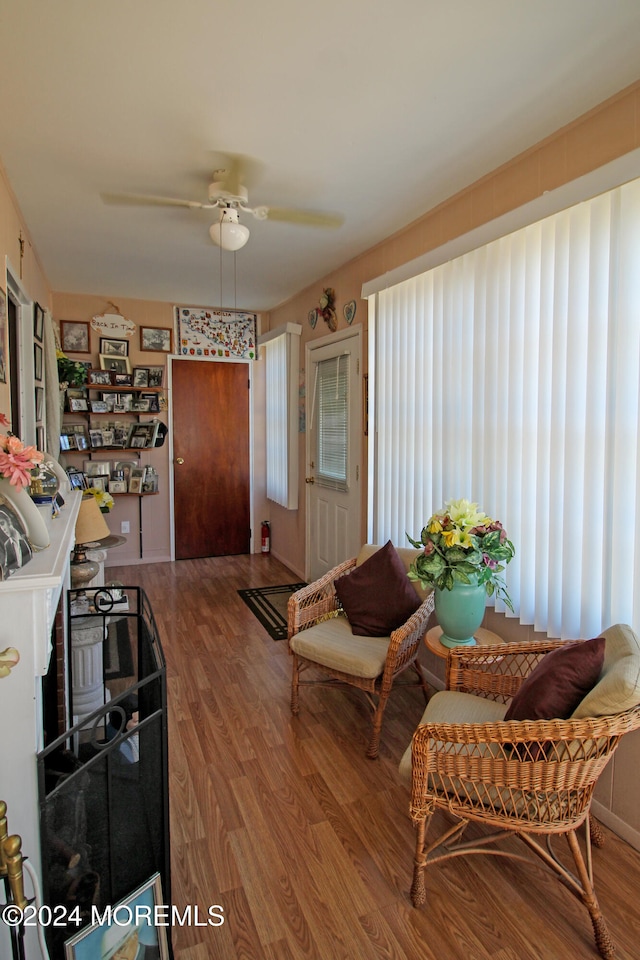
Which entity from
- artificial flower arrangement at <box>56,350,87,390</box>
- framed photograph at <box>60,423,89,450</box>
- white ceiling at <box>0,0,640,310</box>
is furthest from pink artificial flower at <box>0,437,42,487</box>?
framed photograph at <box>60,423,89,450</box>

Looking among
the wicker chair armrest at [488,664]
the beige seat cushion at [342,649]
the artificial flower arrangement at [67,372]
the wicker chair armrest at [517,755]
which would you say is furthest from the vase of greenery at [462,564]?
the artificial flower arrangement at [67,372]

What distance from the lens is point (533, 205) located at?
2.11m

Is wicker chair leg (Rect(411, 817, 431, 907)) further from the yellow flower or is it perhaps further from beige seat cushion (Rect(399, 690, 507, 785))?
the yellow flower

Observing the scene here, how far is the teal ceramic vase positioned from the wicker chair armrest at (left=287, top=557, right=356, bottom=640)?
0.82 m

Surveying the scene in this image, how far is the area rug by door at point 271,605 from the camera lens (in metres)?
3.77

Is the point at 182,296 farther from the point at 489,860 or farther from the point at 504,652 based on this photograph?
the point at 489,860

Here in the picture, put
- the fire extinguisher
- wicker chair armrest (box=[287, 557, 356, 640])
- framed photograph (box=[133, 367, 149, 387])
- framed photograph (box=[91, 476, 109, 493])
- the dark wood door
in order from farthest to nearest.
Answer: the fire extinguisher < the dark wood door < framed photograph (box=[133, 367, 149, 387]) < framed photograph (box=[91, 476, 109, 493]) < wicker chair armrest (box=[287, 557, 356, 640])

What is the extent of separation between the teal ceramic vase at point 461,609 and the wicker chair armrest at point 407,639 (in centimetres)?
22

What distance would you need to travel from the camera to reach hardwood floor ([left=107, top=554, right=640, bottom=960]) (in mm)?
1466

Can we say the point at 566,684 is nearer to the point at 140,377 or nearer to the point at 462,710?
the point at 462,710

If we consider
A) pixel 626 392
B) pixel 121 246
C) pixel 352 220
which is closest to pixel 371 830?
pixel 626 392

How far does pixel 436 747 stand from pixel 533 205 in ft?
6.68

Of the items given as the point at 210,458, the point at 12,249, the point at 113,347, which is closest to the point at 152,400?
the point at 113,347

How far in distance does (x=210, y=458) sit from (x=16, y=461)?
4.42m
